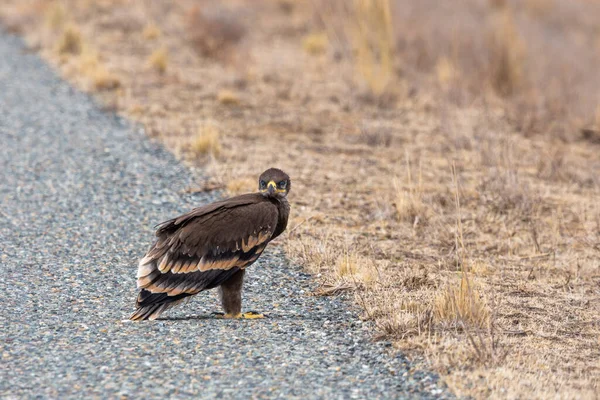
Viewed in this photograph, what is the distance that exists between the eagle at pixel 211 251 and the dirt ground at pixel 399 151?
0.89 m

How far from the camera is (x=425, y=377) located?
5668mm

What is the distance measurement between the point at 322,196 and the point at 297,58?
28.4ft

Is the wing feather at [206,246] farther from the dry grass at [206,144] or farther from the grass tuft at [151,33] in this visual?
the grass tuft at [151,33]

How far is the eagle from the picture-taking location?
20.7 feet

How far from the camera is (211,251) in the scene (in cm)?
641

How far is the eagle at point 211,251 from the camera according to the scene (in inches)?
248

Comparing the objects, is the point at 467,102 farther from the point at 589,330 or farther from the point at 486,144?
the point at 589,330

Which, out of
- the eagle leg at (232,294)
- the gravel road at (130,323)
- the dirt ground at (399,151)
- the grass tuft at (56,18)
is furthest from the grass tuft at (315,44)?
the eagle leg at (232,294)

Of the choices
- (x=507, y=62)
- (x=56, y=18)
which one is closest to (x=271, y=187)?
(x=507, y=62)

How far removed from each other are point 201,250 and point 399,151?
650 centimetres

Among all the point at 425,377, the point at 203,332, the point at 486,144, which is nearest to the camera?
the point at 425,377

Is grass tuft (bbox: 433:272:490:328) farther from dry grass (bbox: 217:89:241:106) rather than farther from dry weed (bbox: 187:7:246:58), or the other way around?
dry weed (bbox: 187:7:246:58)

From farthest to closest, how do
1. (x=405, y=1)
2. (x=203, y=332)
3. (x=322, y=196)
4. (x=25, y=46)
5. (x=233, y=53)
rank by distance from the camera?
(x=405, y=1) < (x=25, y=46) < (x=233, y=53) < (x=322, y=196) < (x=203, y=332)

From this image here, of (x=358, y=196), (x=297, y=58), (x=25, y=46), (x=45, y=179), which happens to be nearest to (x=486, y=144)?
(x=358, y=196)
